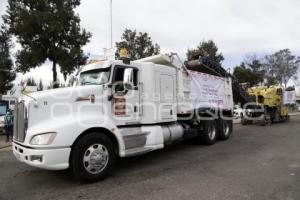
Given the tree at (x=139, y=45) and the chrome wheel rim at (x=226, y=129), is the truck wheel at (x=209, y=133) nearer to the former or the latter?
the chrome wheel rim at (x=226, y=129)

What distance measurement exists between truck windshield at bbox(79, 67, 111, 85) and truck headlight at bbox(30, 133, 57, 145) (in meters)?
1.83

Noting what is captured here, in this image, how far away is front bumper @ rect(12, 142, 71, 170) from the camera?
18.2ft

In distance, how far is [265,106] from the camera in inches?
736

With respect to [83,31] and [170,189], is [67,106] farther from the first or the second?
[83,31]

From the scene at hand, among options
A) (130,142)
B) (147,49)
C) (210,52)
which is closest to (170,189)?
(130,142)

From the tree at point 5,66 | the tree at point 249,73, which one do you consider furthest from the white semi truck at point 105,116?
the tree at point 249,73

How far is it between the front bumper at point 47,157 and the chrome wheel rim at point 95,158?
0.41 metres

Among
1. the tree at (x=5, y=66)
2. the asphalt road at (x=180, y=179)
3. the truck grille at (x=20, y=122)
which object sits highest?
the tree at (x=5, y=66)

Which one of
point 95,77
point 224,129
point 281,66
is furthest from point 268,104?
point 281,66

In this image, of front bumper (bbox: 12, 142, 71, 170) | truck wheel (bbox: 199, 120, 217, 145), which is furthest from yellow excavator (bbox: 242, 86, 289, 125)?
front bumper (bbox: 12, 142, 71, 170)

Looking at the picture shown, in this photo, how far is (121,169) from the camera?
725cm

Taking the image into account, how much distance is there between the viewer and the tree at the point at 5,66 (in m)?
25.0

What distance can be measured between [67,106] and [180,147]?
527cm

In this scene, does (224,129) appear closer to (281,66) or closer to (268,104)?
(268,104)
